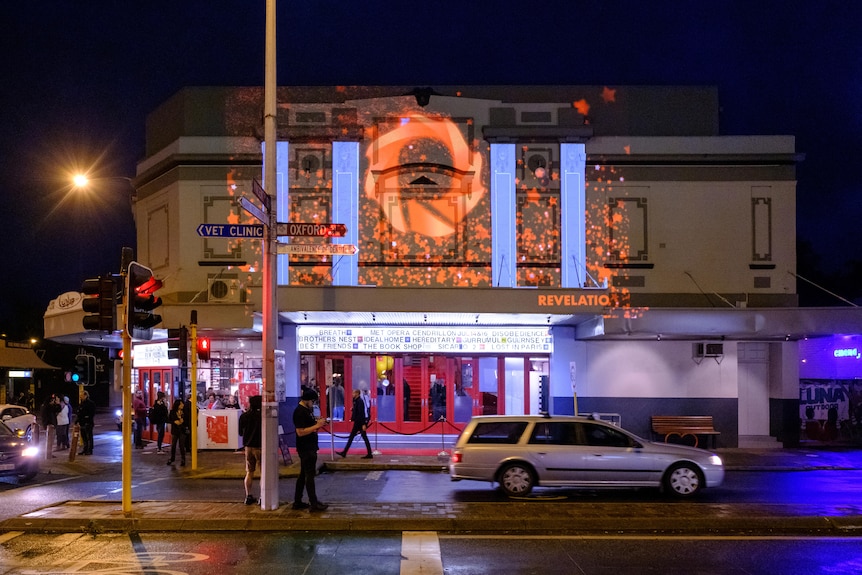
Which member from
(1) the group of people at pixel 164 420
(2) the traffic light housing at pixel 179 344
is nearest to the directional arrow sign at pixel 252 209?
(2) the traffic light housing at pixel 179 344

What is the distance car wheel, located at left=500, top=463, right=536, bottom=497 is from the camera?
13242 millimetres

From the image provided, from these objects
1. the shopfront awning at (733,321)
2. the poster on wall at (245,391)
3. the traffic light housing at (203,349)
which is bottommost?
the poster on wall at (245,391)

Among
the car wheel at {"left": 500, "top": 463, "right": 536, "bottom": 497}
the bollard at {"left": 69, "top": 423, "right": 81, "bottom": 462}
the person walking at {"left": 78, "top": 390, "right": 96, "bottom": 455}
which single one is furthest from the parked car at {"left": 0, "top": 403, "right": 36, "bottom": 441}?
the car wheel at {"left": 500, "top": 463, "right": 536, "bottom": 497}

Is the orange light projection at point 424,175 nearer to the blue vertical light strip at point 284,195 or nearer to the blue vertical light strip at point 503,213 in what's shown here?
the blue vertical light strip at point 503,213

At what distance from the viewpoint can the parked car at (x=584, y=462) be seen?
1314cm

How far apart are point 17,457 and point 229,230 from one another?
8.43 meters

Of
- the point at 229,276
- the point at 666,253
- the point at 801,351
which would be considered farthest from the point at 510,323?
the point at 801,351

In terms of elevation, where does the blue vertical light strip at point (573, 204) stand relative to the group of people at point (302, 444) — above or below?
above

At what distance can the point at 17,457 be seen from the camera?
15914 mm

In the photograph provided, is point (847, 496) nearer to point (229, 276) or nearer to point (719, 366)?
point (719, 366)

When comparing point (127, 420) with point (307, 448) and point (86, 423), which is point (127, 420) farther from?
point (86, 423)

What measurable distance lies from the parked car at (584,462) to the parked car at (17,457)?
9.37 metres

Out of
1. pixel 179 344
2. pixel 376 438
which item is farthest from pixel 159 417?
pixel 376 438

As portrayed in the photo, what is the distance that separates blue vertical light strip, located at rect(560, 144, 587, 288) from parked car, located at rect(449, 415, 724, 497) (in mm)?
8918
